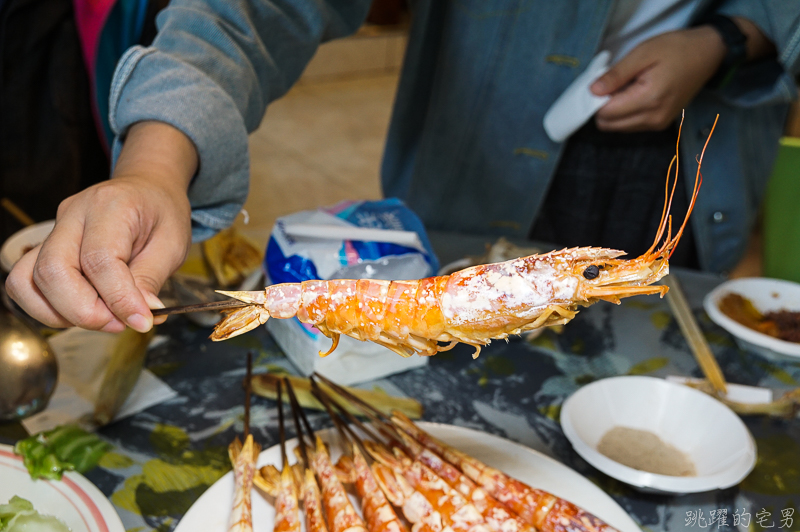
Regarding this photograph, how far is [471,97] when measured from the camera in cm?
160

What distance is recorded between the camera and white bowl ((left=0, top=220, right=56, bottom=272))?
1270 mm

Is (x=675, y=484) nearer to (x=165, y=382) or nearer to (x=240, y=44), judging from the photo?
(x=165, y=382)

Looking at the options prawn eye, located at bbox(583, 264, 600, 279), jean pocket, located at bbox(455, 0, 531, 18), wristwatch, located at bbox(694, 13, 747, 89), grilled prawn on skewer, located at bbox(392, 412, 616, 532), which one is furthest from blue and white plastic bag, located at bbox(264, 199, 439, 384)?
wristwatch, located at bbox(694, 13, 747, 89)

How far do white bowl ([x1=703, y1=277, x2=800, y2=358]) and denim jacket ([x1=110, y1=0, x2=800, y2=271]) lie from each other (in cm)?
31

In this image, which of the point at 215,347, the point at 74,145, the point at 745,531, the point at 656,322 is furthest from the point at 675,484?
the point at 74,145

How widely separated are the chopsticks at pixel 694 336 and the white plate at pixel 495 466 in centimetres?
41

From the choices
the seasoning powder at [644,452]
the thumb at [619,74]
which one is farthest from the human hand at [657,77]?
the seasoning powder at [644,452]

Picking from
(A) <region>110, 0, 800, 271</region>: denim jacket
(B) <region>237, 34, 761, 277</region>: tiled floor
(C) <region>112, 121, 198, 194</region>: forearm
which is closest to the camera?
(C) <region>112, 121, 198, 194</region>: forearm

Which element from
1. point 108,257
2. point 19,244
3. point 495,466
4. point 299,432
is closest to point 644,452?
point 495,466

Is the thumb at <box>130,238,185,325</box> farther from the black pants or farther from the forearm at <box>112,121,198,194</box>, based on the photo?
the black pants

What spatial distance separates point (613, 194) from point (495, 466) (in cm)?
104

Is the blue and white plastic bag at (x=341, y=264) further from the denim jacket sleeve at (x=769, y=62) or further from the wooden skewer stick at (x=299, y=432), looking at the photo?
the denim jacket sleeve at (x=769, y=62)

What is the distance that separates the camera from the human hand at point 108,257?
2.20 feet

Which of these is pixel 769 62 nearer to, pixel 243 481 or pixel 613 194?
pixel 613 194
